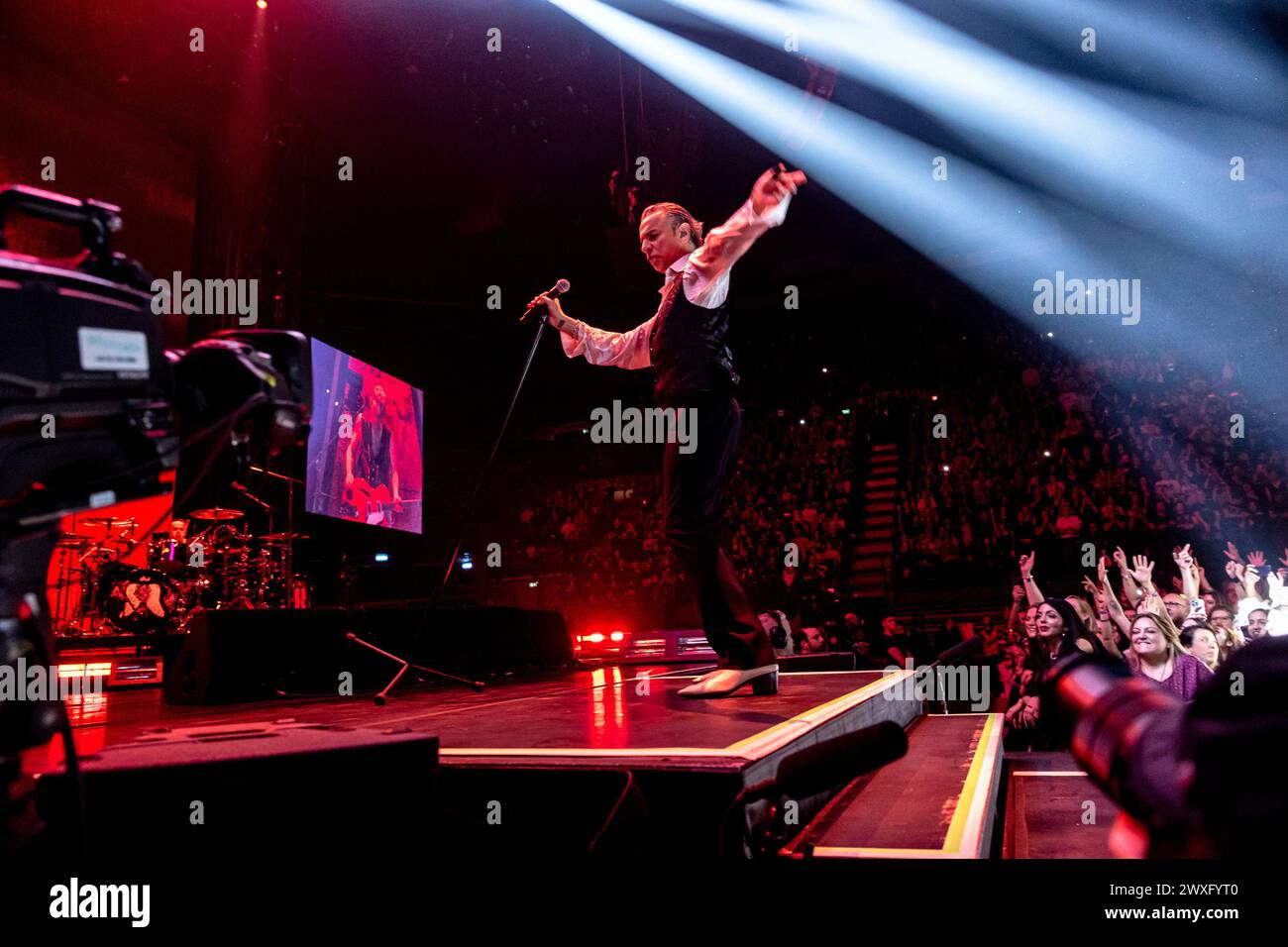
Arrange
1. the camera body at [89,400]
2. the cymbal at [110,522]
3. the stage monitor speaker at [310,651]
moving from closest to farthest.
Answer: the camera body at [89,400]
the stage monitor speaker at [310,651]
the cymbal at [110,522]

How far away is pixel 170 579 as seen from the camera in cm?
742

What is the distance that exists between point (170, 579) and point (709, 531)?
262 inches

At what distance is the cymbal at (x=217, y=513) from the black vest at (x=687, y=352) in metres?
6.20

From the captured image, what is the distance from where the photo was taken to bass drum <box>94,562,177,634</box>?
7.38 m

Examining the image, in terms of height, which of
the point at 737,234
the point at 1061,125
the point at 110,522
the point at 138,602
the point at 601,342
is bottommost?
the point at 138,602

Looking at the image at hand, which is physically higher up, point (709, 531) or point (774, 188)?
point (774, 188)

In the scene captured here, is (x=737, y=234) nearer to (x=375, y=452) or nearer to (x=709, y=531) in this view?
(x=709, y=531)

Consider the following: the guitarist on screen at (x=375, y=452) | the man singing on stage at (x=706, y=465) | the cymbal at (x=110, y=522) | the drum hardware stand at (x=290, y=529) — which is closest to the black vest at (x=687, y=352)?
the man singing on stage at (x=706, y=465)

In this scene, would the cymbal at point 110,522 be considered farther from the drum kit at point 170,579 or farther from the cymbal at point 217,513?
the cymbal at point 217,513

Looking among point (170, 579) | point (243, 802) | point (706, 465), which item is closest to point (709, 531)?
point (706, 465)

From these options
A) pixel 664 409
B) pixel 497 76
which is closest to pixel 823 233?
pixel 497 76

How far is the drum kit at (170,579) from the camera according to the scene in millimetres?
7387

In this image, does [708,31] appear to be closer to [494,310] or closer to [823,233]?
[823,233]
